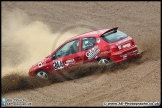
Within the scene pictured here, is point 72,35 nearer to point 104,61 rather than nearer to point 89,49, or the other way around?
point 89,49

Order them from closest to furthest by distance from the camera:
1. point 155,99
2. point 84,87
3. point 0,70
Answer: point 155,99 → point 84,87 → point 0,70

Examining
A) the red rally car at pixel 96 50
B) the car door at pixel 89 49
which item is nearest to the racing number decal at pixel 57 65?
the red rally car at pixel 96 50

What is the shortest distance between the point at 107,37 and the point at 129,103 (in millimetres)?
2792

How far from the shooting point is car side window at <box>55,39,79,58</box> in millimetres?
12544

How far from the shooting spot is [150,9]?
19328 mm

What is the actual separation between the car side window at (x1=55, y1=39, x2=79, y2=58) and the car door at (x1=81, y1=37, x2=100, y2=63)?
251 mm

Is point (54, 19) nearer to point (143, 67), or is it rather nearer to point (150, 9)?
point (150, 9)

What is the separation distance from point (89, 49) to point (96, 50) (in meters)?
0.23

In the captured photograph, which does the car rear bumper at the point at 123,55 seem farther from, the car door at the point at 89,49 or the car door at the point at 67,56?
the car door at the point at 67,56

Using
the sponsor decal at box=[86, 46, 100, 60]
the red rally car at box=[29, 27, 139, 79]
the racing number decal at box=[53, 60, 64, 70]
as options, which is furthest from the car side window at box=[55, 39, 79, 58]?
the sponsor decal at box=[86, 46, 100, 60]

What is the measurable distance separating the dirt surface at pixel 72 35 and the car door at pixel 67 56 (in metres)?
0.58

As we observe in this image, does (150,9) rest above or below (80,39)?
above

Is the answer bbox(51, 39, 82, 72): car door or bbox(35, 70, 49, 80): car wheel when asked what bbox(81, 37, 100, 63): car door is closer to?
bbox(51, 39, 82, 72): car door

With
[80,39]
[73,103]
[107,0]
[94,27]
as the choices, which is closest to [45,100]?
[73,103]
